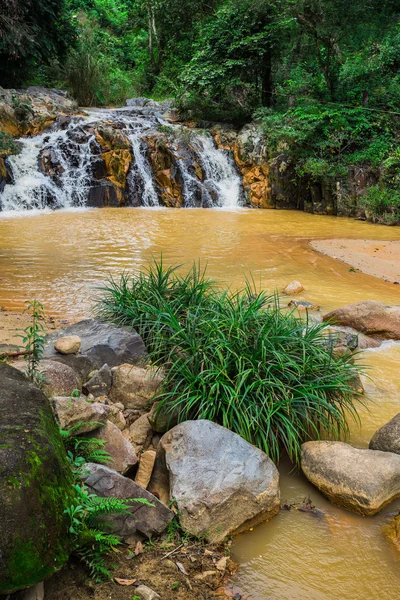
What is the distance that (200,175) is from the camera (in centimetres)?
1628

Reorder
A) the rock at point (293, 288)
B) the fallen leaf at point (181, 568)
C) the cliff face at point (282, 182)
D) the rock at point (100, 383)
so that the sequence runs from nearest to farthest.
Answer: the fallen leaf at point (181, 568) < the rock at point (100, 383) < the rock at point (293, 288) < the cliff face at point (282, 182)

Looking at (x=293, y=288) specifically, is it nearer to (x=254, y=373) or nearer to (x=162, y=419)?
(x=254, y=373)

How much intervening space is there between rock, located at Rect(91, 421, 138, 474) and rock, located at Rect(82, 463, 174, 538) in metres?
0.30

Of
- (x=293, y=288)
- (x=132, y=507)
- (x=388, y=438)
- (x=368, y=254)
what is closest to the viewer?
(x=132, y=507)

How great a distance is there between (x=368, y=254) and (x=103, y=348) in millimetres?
6916

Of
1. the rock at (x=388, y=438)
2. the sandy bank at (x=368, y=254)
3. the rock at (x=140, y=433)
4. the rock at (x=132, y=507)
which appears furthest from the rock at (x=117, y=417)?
the sandy bank at (x=368, y=254)

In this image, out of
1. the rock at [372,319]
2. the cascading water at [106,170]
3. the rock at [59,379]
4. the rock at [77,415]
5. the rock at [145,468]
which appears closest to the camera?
the rock at [77,415]

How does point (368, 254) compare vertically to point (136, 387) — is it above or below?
above

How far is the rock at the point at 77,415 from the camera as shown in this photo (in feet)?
8.00

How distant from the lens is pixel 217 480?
94.0 inches

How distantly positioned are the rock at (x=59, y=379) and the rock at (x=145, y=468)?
0.67 m

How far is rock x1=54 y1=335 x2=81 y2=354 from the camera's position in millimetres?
3371

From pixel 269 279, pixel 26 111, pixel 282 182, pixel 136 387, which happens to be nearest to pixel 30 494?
pixel 136 387

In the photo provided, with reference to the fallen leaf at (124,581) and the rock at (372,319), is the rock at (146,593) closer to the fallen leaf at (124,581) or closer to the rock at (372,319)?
the fallen leaf at (124,581)
